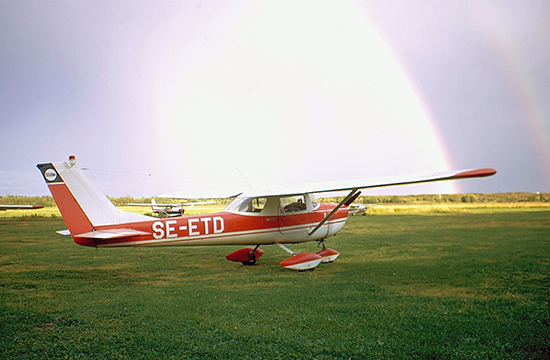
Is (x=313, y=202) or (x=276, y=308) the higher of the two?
(x=313, y=202)

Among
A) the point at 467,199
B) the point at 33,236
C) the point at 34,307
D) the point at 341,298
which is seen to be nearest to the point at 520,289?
the point at 341,298

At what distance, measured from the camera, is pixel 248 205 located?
972cm

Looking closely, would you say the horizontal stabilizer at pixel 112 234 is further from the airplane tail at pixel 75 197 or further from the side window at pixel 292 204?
the side window at pixel 292 204

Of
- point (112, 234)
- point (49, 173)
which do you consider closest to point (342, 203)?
point (112, 234)

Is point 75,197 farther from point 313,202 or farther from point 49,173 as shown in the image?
point 313,202

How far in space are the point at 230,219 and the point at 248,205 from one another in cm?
63

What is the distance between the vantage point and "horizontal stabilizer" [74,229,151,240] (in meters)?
7.66

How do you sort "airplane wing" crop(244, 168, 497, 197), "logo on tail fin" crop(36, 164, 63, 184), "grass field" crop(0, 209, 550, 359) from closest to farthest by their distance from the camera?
1. "grass field" crop(0, 209, 550, 359)
2. "airplane wing" crop(244, 168, 497, 197)
3. "logo on tail fin" crop(36, 164, 63, 184)

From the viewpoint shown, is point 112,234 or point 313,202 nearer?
point 112,234

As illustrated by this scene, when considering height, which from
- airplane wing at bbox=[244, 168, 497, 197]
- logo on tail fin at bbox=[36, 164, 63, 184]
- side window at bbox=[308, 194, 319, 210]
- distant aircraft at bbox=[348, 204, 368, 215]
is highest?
logo on tail fin at bbox=[36, 164, 63, 184]

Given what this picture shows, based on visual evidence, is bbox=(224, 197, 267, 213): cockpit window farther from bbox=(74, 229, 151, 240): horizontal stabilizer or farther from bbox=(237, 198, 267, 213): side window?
bbox=(74, 229, 151, 240): horizontal stabilizer

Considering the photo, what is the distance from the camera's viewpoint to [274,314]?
5473 mm

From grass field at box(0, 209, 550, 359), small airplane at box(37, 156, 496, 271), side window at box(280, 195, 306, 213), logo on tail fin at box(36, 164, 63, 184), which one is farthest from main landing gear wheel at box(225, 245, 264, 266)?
logo on tail fin at box(36, 164, 63, 184)

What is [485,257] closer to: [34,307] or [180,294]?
[180,294]
